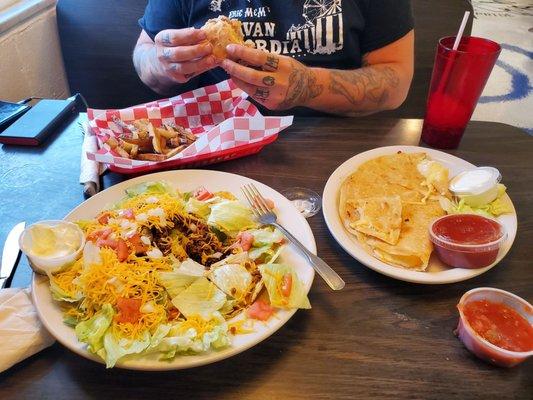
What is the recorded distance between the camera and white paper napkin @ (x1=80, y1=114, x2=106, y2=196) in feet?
4.35

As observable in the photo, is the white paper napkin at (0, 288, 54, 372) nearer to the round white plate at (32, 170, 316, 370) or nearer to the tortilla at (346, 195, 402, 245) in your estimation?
the round white plate at (32, 170, 316, 370)

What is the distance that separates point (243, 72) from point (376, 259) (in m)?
0.78

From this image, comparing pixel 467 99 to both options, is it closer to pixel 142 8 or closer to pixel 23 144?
pixel 23 144

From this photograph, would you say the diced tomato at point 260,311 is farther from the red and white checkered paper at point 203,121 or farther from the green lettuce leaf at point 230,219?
the red and white checkered paper at point 203,121

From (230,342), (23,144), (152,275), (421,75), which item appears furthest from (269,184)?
(421,75)

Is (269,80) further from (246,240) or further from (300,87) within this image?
(246,240)

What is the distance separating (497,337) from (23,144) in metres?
1.61

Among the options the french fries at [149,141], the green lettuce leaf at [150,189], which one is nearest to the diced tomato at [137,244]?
the green lettuce leaf at [150,189]

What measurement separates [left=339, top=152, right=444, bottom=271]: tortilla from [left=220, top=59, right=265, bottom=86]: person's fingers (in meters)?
0.47

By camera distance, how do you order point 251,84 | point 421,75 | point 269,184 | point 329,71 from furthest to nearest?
1. point 421,75
2. point 329,71
3. point 251,84
4. point 269,184

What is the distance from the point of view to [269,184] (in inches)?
54.9

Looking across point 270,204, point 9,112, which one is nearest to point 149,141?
point 270,204

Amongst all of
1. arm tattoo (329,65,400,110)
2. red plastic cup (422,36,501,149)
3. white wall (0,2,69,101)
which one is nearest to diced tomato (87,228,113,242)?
arm tattoo (329,65,400,110)

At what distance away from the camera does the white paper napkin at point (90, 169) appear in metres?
1.33
